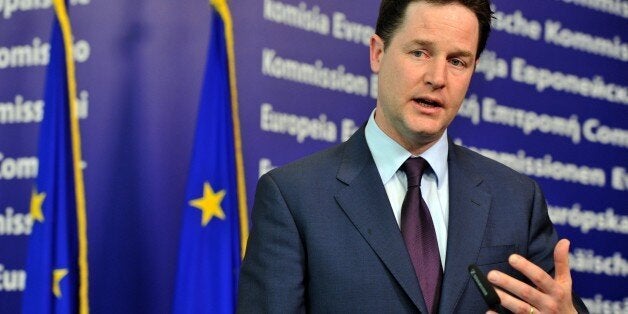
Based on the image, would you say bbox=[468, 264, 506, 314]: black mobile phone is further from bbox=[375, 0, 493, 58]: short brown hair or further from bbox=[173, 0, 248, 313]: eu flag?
bbox=[173, 0, 248, 313]: eu flag

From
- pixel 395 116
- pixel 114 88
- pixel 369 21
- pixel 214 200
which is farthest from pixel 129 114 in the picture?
pixel 395 116

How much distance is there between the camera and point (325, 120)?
3.57 m

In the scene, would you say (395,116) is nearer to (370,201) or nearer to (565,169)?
(370,201)

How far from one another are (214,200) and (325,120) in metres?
0.66

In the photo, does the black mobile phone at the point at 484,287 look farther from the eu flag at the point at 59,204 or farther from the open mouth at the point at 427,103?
the eu flag at the point at 59,204

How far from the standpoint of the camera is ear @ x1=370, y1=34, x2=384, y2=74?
1927mm

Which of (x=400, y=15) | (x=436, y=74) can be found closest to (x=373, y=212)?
(x=436, y=74)

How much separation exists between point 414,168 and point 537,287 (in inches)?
12.7

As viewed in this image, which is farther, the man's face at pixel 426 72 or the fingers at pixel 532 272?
the man's face at pixel 426 72

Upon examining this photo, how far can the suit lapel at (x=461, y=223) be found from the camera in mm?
1685

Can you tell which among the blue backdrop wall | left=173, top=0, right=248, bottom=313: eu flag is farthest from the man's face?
the blue backdrop wall

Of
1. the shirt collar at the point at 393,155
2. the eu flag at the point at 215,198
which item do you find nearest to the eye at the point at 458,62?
the shirt collar at the point at 393,155

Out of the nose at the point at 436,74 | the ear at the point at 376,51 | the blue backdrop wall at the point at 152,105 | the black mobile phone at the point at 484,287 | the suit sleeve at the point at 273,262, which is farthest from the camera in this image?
the blue backdrop wall at the point at 152,105

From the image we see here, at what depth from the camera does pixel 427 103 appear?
5.90 ft
